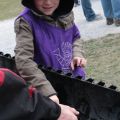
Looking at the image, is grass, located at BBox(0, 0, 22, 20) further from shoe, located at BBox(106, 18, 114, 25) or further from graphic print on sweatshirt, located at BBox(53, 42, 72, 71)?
graphic print on sweatshirt, located at BBox(53, 42, 72, 71)

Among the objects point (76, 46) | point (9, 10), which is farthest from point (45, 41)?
point (9, 10)

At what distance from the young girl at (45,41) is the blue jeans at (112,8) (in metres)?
4.08

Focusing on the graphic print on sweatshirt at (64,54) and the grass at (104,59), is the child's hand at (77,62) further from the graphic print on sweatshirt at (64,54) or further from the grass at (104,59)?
the grass at (104,59)

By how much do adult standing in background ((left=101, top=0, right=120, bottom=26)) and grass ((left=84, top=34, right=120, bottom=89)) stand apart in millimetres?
635

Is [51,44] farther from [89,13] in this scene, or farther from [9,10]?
[9,10]

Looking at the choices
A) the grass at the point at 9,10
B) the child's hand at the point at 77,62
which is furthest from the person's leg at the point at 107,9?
the child's hand at the point at 77,62

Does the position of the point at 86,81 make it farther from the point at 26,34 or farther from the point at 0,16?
the point at 0,16

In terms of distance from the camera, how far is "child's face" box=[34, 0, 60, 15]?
3115mm

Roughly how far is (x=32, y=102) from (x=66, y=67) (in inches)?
53.5

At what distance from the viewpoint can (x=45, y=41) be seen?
3164 millimetres

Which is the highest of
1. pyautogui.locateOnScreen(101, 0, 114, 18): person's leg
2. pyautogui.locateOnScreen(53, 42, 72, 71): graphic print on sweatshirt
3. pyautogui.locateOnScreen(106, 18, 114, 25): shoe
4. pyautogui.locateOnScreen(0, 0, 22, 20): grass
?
pyautogui.locateOnScreen(53, 42, 72, 71): graphic print on sweatshirt

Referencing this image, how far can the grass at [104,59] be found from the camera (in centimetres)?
509

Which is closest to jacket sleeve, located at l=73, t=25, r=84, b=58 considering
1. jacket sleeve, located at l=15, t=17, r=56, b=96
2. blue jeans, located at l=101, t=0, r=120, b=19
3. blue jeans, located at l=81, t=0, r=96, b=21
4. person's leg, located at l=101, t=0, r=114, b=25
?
jacket sleeve, located at l=15, t=17, r=56, b=96

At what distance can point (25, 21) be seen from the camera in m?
3.08
